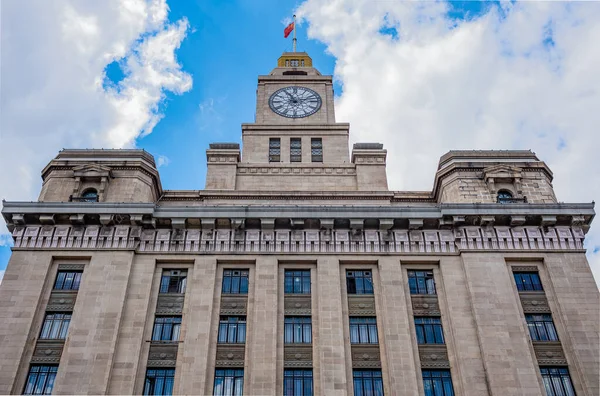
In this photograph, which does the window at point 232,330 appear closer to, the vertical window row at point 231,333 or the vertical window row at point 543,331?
the vertical window row at point 231,333

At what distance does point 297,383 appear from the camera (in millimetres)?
30484

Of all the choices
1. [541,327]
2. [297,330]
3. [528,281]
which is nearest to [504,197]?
[528,281]

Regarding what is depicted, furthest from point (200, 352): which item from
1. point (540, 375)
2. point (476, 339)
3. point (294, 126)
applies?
point (294, 126)

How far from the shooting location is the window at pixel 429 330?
105ft

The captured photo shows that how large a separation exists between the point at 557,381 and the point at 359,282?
11304 millimetres

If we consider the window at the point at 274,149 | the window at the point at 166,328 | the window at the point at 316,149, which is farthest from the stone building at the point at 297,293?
the window at the point at 316,149

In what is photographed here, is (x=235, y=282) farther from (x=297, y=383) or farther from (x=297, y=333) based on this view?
(x=297, y=383)

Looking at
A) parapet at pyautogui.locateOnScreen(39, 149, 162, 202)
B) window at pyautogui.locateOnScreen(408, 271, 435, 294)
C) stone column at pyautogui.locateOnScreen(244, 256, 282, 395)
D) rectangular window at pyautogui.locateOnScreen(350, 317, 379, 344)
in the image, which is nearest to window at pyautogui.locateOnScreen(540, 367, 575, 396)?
window at pyautogui.locateOnScreen(408, 271, 435, 294)

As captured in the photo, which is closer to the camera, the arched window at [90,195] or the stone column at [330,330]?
the stone column at [330,330]

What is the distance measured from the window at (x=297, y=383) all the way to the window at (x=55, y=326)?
38.8 feet

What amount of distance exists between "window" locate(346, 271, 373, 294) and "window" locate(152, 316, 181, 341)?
9619mm

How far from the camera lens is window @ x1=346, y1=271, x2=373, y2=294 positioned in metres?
34.0

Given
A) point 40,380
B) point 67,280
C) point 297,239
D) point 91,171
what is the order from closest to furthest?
point 40,380, point 67,280, point 297,239, point 91,171

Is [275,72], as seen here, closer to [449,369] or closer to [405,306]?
[405,306]
